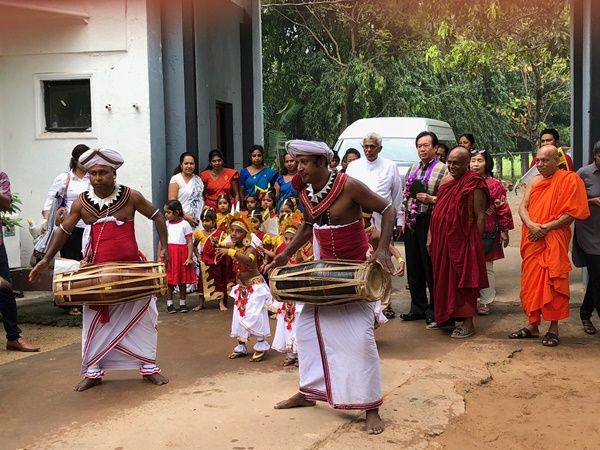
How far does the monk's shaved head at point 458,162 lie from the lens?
754 cm

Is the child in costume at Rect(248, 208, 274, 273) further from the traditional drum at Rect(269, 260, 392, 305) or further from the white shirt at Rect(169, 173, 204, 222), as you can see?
the traditional drum at Rect(269, 260, 392, 305)

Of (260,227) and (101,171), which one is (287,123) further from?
(101,171)

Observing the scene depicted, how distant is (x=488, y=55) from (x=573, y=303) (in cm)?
987

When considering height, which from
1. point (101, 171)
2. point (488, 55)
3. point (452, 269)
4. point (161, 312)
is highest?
point (488, 55)

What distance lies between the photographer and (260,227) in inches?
358

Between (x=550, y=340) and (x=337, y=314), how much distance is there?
9.79ft

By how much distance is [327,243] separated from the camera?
16.9ft

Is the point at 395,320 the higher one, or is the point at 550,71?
the point at 550,71

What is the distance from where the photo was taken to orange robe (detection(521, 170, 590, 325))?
704cm

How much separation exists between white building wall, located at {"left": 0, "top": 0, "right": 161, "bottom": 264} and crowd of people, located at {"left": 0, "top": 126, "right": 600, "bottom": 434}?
0.93m

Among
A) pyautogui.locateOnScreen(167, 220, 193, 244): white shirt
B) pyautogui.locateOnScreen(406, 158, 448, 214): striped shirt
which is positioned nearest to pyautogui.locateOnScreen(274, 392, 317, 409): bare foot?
pyautogui.locateOnScreen(406, 158, 448, 214): striped shirt

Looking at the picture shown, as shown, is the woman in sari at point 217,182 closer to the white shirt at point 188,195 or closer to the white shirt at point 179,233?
the white shirt at point 188,195

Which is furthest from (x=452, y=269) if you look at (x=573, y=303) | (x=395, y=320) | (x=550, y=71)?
(x=550, y=71)

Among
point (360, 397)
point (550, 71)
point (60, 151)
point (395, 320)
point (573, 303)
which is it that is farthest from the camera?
point (550, 71)
